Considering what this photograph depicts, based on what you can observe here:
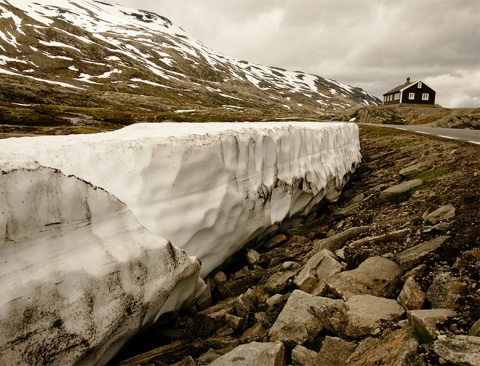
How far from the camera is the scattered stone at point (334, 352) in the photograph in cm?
448

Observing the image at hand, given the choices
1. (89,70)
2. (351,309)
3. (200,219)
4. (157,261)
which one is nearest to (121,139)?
(200,219)

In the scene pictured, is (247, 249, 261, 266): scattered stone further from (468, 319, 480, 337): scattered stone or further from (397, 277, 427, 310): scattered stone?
(468, 319, 480, 337): scattered stone

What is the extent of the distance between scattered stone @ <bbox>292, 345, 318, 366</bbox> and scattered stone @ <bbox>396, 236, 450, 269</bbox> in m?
2.50

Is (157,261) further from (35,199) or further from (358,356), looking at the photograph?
(358,356)

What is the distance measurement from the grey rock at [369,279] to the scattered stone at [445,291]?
2.50 feet

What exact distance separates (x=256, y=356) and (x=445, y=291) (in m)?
2.80

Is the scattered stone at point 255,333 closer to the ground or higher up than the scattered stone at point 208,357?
higher up

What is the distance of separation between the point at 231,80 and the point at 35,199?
176m

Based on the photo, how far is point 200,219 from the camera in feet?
23.9

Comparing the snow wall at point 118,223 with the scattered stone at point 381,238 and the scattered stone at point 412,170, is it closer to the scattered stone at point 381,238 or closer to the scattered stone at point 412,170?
the scattered stone at point 381,238

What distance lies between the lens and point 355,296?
18.1ft

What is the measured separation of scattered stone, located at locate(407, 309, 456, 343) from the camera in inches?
157

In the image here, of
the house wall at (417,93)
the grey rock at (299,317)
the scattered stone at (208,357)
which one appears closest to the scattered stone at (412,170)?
the grey rock at (299,317)

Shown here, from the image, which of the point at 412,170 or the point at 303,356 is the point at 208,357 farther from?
the point at 412,170
